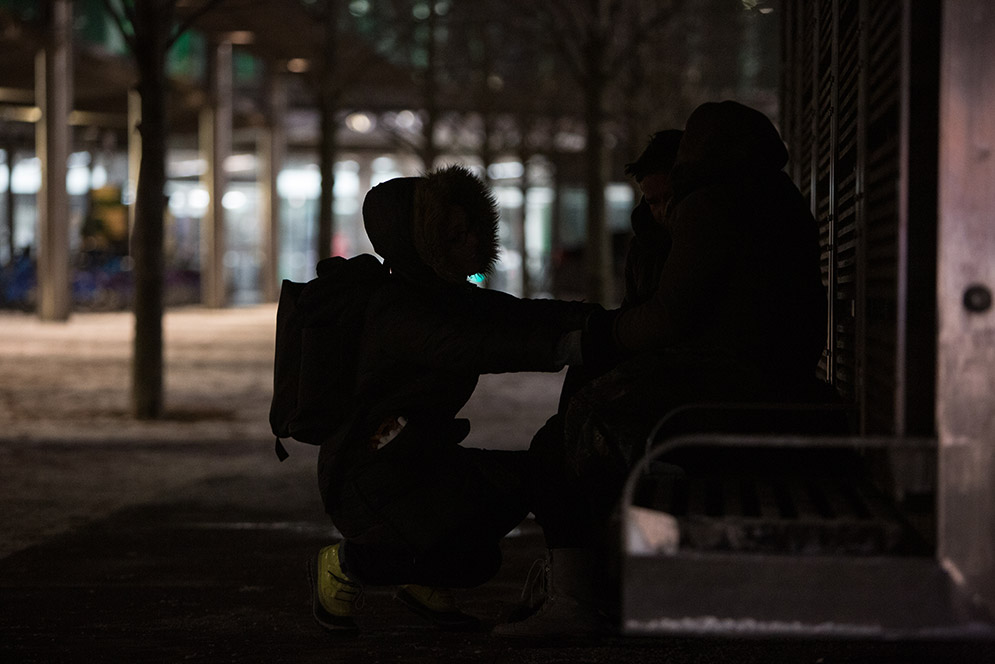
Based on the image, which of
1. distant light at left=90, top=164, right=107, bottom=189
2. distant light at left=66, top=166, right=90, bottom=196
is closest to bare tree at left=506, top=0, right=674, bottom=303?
distant light at left=66, top=166, right=90, bottom=196

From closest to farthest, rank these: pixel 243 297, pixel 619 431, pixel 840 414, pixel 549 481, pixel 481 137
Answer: pixel 619 431, pixel 840 414, pixel 549 481, pixel 481 137, pixel 243 297

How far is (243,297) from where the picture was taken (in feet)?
150

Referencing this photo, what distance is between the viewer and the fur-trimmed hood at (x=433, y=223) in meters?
4.35

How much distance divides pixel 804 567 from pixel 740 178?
1.36 metres

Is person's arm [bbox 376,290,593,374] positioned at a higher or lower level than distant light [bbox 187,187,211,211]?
lower

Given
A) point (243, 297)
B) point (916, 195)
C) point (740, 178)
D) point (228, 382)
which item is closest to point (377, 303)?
point (740, 178)

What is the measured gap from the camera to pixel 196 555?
6305 millimetres

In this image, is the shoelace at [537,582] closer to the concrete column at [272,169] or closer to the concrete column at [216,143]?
the concrete column at [216,143]

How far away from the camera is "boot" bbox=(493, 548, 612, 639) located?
14.5 feet

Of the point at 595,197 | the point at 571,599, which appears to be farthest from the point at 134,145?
the point at 571,599

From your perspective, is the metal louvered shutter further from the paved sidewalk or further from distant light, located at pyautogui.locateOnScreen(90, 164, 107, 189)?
distant light, located at pyautogui.locateOnScreen(90, 164, 107, 189)

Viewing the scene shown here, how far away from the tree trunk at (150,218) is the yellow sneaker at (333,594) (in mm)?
7073

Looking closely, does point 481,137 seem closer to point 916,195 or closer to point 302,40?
point 302,40

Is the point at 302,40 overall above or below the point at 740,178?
above
